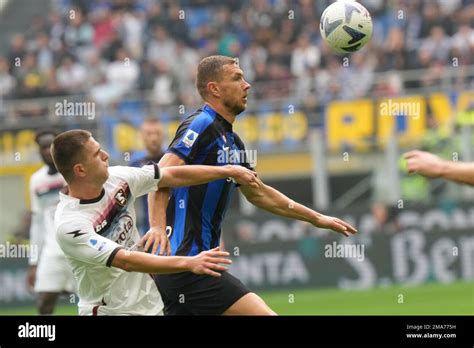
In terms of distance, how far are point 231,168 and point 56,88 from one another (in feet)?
46.6

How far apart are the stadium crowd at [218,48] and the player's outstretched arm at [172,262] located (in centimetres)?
1173

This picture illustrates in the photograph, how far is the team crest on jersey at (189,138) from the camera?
763cm

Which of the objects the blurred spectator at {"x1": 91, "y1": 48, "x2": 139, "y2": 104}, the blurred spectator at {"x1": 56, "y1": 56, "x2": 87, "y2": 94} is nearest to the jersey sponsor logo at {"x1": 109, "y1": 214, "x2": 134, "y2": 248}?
the blurred spectator at {"x1": 91, "y1": 48, "x2": 139, "y2": 104}

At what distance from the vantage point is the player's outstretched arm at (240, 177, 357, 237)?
788 cm

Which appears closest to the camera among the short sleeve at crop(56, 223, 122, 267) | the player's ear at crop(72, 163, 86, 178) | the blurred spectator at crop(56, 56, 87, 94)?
the short sleeve at crop(56, 223, 122, 267)

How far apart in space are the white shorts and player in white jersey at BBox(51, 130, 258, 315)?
4.09 meters

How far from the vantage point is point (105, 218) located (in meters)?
6.92

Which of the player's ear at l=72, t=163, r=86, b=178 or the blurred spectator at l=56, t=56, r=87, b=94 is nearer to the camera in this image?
the player's ear at l=72, t=163, r=86, b=178

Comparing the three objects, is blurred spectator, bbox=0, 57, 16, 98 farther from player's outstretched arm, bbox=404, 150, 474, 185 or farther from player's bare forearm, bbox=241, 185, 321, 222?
player's outstretched arm, bbox=404, 150, 474, 185

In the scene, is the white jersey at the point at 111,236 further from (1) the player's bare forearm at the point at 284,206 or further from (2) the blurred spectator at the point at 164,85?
(2) the blurred spectator at the point at 164,85

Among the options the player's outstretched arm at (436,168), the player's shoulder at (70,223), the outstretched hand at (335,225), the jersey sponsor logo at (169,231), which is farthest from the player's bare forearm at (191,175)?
the player's outstretched arm at (436,168)

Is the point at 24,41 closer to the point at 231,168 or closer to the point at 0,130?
the point at 0,130
